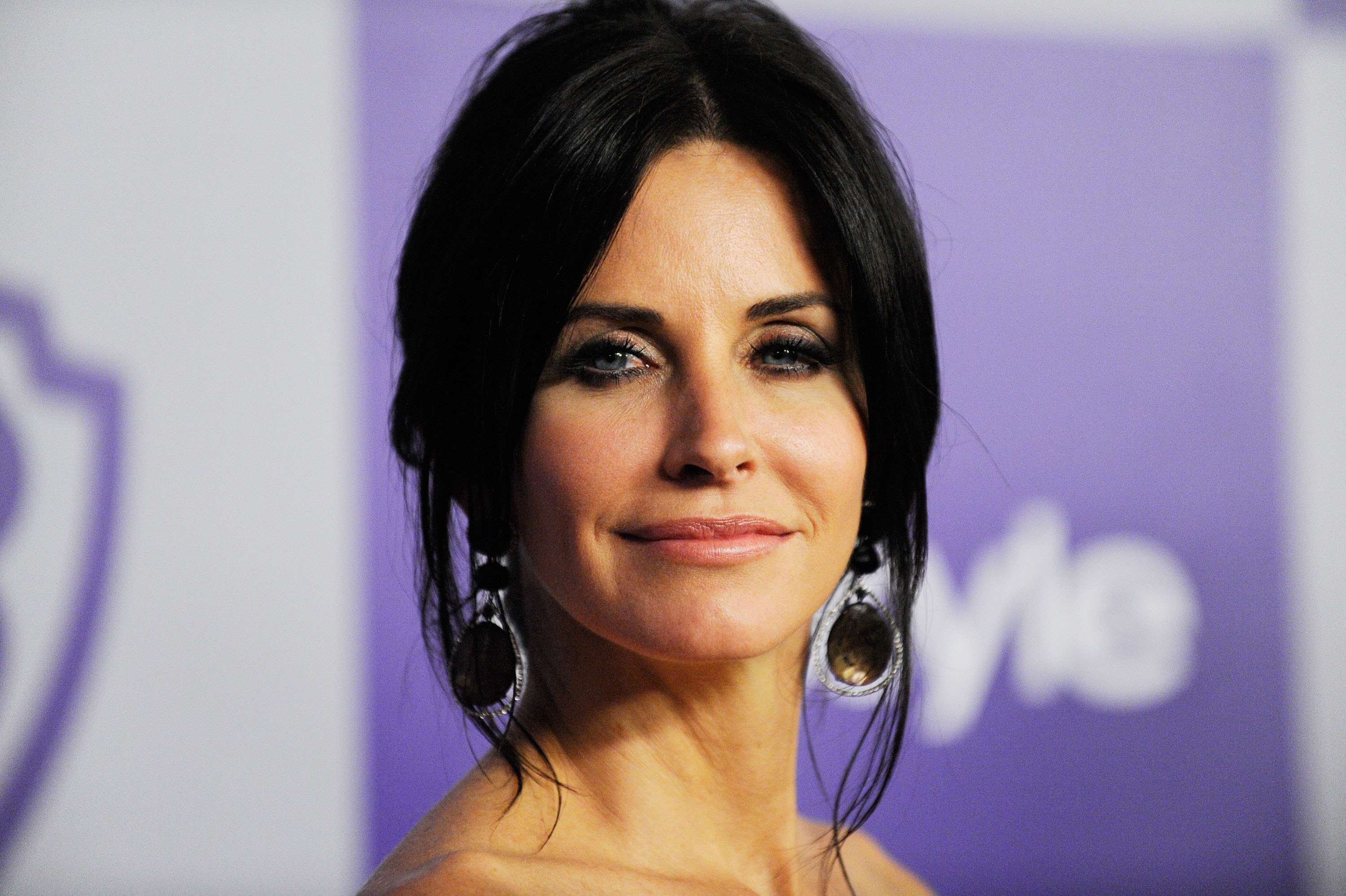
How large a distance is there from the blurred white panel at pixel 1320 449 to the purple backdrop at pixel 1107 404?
5 cm

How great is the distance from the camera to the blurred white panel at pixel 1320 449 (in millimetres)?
2525

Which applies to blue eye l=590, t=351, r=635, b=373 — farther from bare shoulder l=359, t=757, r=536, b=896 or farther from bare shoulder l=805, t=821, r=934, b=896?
bare shoulder l=805, t=821, r=934, b=896

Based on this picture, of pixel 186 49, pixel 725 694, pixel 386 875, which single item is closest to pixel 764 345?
pixel 725 694

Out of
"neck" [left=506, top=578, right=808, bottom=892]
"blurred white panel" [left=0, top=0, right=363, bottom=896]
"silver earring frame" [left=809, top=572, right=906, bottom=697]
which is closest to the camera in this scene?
"neck" [left=506, top=578, right=808, bottom=892]

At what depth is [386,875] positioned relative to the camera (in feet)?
3.18

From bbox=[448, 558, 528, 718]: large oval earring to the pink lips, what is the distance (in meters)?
Answer: 0.20

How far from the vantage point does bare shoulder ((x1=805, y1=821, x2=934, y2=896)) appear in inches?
52.6

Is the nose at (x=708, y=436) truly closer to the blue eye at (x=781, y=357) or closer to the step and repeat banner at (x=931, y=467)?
the blue eye at (x=781, y=357)

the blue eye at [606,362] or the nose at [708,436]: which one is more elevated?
the blue eye at [606,362]

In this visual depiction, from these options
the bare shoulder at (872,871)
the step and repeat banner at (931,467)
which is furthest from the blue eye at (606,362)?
the step and repeat banner at (931,467)

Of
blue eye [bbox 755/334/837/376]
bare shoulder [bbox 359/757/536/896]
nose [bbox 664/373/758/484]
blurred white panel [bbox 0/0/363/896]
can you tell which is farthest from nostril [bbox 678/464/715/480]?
blurred white panel [bbox 0/0/363/896]

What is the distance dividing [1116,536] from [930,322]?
1.52m

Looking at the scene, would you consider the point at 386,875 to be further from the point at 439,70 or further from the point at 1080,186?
the point at 1080,186

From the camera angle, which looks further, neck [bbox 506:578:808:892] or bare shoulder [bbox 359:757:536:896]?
neck [bbox 506:578:808:892]
